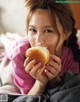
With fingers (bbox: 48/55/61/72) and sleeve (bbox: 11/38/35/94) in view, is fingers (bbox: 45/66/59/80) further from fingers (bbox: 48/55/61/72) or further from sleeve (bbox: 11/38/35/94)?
sleeve (bbox: 11/38/35/94)

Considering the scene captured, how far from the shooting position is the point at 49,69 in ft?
2.76

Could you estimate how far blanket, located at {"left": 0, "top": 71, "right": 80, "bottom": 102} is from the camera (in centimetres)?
74

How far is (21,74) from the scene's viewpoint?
102 centimetres

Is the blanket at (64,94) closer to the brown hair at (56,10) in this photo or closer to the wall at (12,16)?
the brown hair at (56,10)

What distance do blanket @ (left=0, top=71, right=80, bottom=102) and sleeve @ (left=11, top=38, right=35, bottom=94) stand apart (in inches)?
6.4

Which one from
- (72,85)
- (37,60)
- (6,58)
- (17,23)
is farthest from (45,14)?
(17,23)

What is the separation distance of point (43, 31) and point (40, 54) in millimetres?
112

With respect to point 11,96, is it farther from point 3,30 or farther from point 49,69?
point 3,30

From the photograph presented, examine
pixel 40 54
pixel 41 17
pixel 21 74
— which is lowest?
pixel 21 74

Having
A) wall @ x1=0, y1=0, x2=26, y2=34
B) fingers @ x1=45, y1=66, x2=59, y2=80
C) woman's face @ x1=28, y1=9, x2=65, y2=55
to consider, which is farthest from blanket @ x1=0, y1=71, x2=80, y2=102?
wall @ x1=0, y1=0, x2=26, y2=34

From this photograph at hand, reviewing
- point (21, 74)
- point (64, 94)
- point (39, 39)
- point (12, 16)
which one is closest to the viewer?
point (64, 94)

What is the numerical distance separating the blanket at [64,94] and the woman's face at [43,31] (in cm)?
15

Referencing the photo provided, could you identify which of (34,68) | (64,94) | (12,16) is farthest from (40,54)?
(12,16)

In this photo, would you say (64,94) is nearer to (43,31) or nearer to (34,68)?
(34,68)
